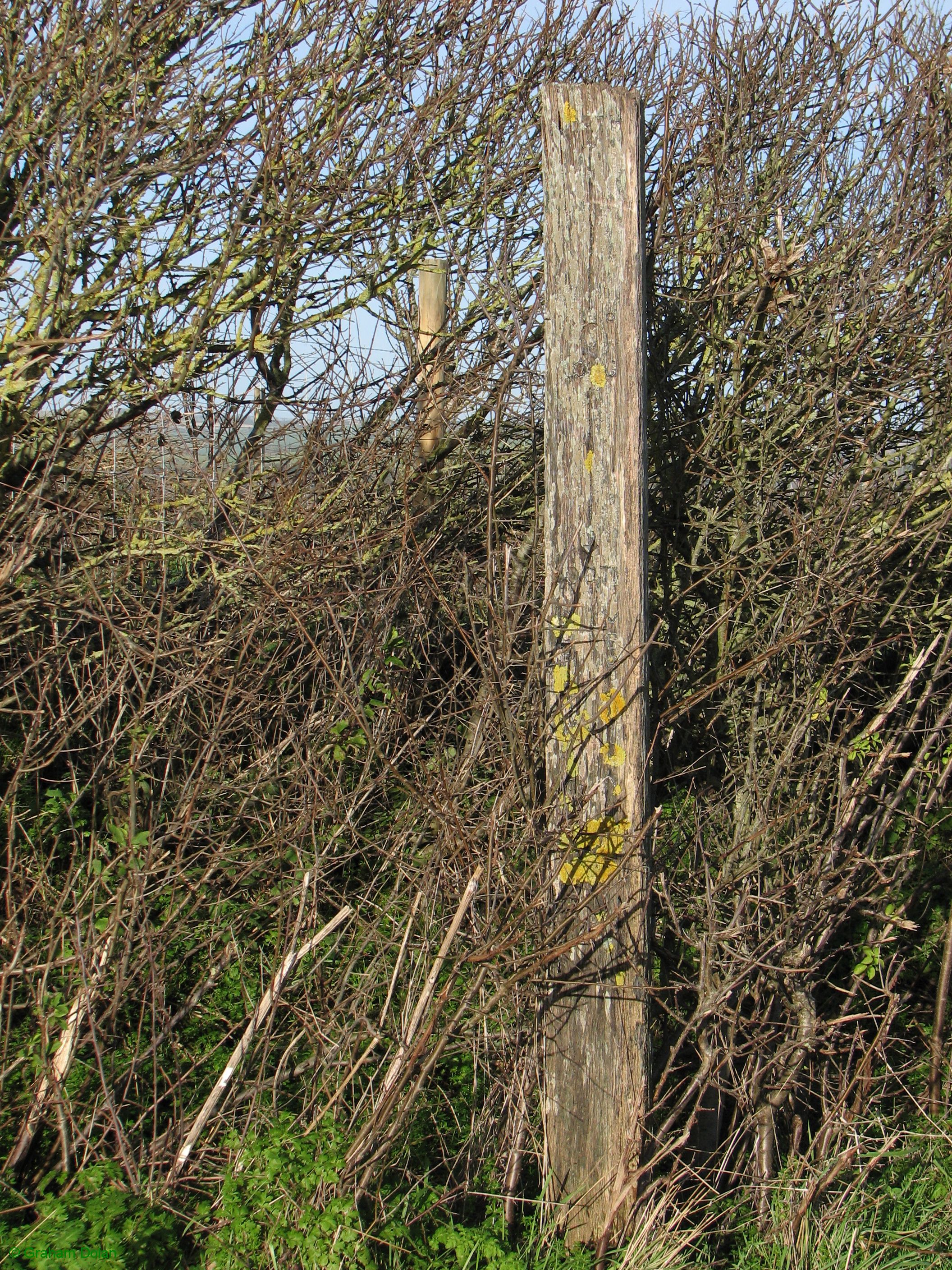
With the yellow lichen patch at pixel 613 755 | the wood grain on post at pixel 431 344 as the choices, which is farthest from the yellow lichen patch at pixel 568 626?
the wood grain on post at pixel 431 344

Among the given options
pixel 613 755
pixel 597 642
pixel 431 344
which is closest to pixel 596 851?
pixel 613 755

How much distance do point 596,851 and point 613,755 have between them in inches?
11.1

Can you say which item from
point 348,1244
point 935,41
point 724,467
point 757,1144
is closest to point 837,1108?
point 757,1144

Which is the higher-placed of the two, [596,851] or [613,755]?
[613,755]

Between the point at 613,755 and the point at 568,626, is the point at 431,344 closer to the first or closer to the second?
the point at 568,626

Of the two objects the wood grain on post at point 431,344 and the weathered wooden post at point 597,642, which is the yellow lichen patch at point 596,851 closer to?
the weathered wooden post at point 597,642

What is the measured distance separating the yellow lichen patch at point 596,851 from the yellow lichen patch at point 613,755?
6.2 inches

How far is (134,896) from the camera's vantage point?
3188 millimetres

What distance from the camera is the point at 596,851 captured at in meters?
3.00

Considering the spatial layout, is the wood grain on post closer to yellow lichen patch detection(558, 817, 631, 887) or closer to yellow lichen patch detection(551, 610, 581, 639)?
yellow lichen patch detection(551, 610, 581, 639)

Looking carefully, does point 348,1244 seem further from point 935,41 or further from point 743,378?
point 935,41

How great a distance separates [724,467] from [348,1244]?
110 inches

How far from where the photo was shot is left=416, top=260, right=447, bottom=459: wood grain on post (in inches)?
182

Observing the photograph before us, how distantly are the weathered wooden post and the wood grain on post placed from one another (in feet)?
5.15
